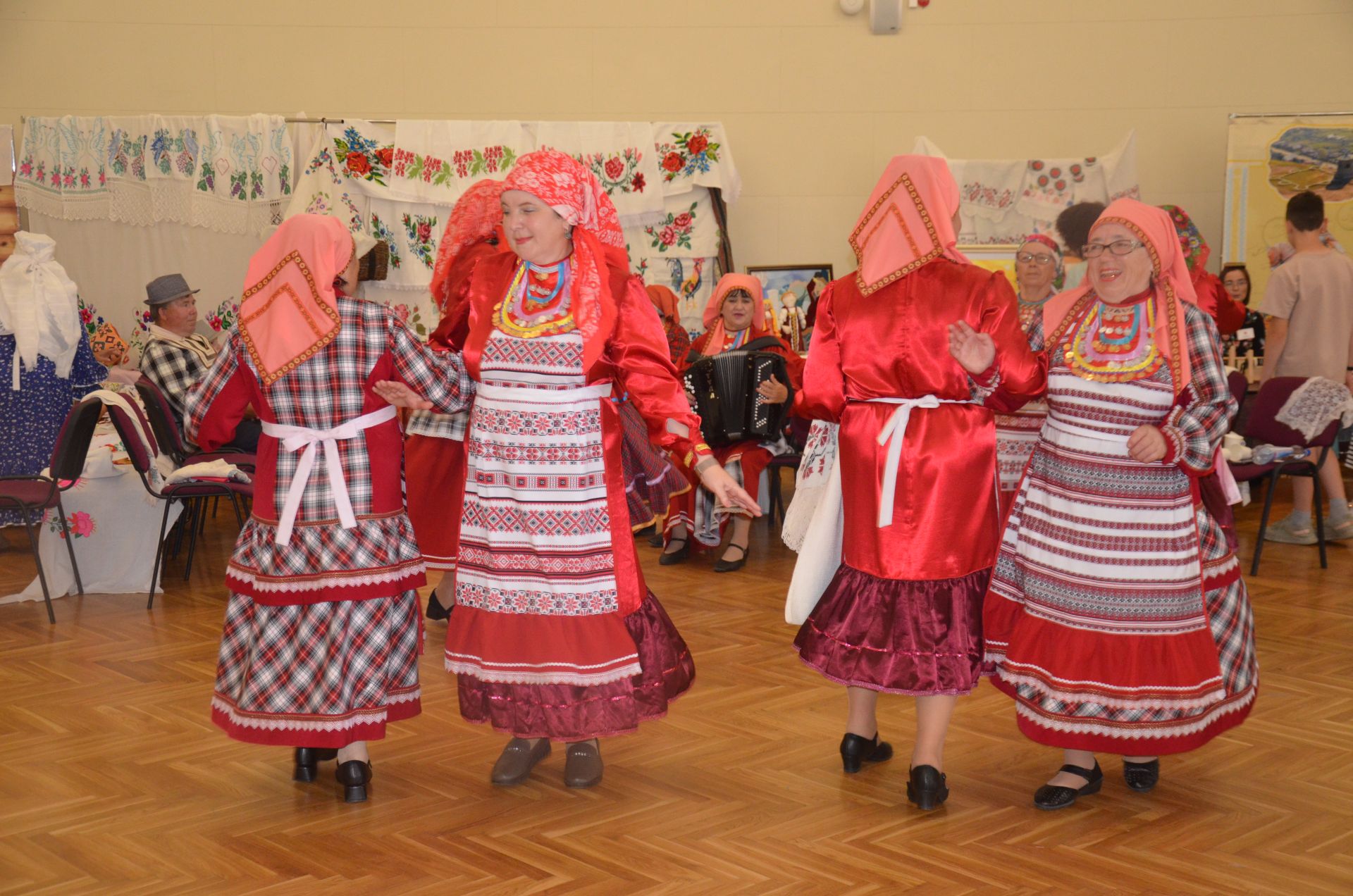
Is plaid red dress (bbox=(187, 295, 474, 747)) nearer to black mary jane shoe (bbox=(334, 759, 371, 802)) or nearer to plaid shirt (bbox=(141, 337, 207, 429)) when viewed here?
black mary jane shoe (bbox=(334, 759, 371, 802))

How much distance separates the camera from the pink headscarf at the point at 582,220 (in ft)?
9.81

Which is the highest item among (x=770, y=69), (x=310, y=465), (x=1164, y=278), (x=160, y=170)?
(x=770, y=69)

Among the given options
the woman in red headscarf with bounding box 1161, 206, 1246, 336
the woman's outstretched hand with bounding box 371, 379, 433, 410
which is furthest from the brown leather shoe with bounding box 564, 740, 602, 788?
the woman in red headscarf with bounding box 1161, 206, 1246, 336

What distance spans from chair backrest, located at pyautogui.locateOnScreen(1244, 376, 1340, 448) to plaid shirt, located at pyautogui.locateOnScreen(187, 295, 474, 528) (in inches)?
175

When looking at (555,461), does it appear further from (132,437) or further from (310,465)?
(132,437)

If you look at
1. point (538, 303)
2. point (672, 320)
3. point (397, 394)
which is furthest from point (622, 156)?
point (397, 394)

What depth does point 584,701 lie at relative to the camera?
3.09 metres

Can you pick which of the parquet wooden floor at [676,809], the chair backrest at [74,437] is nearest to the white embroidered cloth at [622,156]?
the chair backrest at [74,437]

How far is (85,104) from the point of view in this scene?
845 centimetres

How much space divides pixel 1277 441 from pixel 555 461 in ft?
14.2

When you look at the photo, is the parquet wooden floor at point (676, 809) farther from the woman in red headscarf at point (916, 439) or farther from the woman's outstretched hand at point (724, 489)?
the woman's outstretched hand at point (724, 489)

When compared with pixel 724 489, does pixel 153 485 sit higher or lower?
lower

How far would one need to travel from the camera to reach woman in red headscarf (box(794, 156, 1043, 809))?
2.98 meters

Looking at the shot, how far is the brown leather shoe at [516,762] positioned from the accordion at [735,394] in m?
2.96
